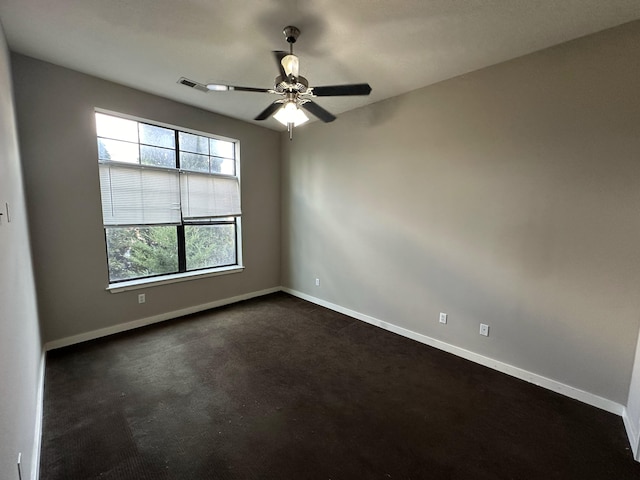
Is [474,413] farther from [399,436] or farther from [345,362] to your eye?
[345,362]

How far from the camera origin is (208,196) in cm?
386

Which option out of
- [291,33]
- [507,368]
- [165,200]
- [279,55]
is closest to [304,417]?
[507,368]

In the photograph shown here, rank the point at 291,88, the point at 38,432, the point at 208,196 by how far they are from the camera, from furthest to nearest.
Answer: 1. the point at 208,196
2. the point at 291,88
3. the point at 38,432

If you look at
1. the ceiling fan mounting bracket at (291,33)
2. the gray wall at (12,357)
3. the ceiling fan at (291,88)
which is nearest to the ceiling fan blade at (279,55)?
the ceiling fan at (291,88)

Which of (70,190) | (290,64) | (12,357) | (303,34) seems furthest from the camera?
(70,190)

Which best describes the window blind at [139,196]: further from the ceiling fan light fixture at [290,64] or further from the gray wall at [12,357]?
the ceiling fan light fixture at [290,64]

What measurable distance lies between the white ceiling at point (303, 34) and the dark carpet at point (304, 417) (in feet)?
9.15

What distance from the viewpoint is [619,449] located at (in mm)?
1725

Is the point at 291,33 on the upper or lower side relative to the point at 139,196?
upper

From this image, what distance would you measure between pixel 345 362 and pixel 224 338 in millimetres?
1405

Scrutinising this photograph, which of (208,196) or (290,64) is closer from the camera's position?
(290,64)

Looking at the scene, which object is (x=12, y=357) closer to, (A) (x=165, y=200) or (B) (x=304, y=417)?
(B) (x=304, y=417)

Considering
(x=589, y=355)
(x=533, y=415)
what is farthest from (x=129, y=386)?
(x=589, y=355)

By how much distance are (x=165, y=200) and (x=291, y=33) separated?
2503mm
